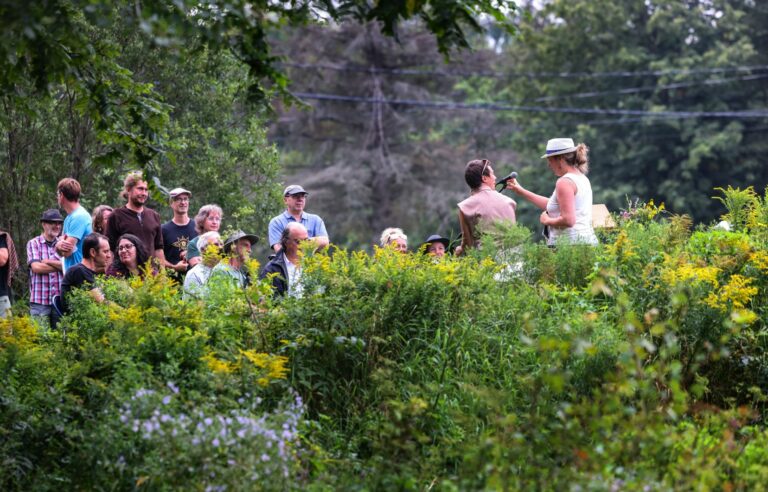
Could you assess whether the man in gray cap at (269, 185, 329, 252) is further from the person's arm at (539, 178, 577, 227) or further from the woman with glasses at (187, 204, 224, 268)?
the person's arm at (539, 178, 577, 227)

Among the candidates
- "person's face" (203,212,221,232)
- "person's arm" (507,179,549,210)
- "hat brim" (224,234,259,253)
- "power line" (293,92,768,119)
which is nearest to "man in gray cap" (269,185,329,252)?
"person's face" (203,212,221,232)

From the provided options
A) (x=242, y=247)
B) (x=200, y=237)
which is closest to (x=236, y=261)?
(x=242, y=247)

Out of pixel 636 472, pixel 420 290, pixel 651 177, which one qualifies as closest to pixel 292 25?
pixel 420 290

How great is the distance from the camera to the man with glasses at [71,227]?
11086mm

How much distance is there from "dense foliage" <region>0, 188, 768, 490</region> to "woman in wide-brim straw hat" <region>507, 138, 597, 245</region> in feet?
1.13

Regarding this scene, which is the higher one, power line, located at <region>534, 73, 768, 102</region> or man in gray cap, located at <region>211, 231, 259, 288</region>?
power line, located at <region>534, 73, 768, 102</region>

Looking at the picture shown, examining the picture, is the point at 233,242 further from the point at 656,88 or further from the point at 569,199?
the point at 656,88

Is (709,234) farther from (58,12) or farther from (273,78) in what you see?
(58,12)

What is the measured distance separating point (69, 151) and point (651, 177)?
2411cm

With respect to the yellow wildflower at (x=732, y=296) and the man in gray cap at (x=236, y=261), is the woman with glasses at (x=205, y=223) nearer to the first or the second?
the man in gray cap at (x=236, y=261)

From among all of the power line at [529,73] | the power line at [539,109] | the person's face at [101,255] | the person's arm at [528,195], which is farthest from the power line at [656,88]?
the person's face at [101,255]

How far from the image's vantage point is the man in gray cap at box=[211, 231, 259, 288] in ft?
30.8

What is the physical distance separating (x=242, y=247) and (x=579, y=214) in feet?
9.68

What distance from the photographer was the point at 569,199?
9875 millimetres
